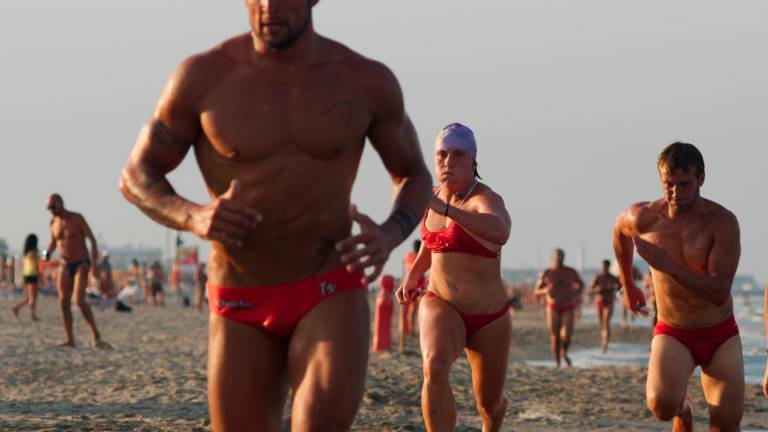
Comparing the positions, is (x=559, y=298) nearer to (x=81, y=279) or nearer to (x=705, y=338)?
(x=81, y=279)

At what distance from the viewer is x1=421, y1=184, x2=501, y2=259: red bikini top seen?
26.8 ft

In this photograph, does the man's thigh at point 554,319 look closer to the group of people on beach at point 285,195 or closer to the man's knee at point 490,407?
the man's knee at point 490,407

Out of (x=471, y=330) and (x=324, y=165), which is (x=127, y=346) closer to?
(x=471, y=330)

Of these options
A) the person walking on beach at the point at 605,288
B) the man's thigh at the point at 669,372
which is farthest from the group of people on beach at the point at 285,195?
the person walking on beach at the point at 605,288

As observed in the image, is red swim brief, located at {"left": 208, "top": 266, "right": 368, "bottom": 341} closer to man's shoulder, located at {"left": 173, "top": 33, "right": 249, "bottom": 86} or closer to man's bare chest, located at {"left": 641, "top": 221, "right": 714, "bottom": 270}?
man's shoulder, located at {"left": 173, "top": 33, "right": 249, "bottom": 86}

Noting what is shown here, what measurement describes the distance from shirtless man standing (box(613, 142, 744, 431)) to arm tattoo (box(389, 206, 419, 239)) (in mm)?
3093

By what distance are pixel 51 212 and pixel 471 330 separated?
10610 millimetres

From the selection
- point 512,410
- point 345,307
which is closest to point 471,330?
point 345,307

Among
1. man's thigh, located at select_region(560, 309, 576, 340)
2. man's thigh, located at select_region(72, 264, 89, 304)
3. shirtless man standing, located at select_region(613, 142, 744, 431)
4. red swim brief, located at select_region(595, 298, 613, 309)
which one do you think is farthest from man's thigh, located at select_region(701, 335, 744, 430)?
red swim brief, located at select_region(595, 298, 613, 309)

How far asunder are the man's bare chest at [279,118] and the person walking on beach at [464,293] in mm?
3152

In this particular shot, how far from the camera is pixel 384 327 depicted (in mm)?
21531

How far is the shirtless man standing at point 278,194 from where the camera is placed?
453 cm

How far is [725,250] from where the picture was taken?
7484 mm

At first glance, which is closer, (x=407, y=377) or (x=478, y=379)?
(x=478, y=379)
